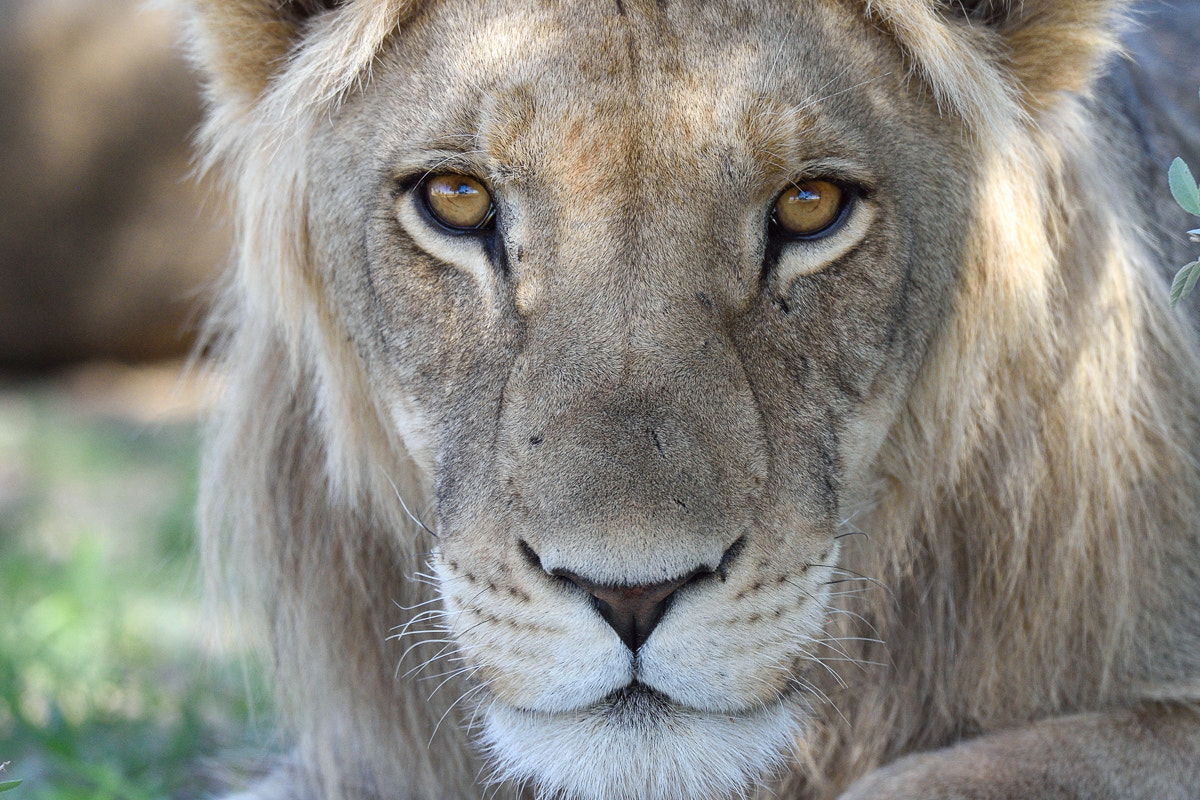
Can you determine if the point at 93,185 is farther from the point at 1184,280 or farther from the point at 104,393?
the point at 1184,280

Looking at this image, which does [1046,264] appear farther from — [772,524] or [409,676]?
[409,676]

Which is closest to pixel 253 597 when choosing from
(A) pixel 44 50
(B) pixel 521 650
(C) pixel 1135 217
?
(B) pixel 521 650

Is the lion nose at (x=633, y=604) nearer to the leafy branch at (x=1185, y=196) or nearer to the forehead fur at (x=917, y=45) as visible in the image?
the leafy branch at (x=1185, y=196)

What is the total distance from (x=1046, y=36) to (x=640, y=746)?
1437 millimetres

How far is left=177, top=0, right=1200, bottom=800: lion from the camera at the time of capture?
Answer: 6.31ft

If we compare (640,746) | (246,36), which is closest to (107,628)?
(246,36)

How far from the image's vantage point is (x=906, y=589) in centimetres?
254

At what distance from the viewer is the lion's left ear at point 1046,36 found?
229 centimetres

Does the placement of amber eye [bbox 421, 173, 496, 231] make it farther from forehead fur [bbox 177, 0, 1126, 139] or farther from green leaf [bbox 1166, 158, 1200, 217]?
green leaf [bbox 1166, 158, 1200, 217]

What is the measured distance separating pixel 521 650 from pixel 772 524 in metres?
0.42

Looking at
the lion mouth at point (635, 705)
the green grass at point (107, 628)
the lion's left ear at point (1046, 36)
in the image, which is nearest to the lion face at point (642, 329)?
the lion mouth at point (635, 705)

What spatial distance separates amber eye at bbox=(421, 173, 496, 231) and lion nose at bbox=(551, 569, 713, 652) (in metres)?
0.69

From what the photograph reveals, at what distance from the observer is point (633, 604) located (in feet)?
5.80

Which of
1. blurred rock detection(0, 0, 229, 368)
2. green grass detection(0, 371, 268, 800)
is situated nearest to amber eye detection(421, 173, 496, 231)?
green grass detection(0, 371, 268, 800)
